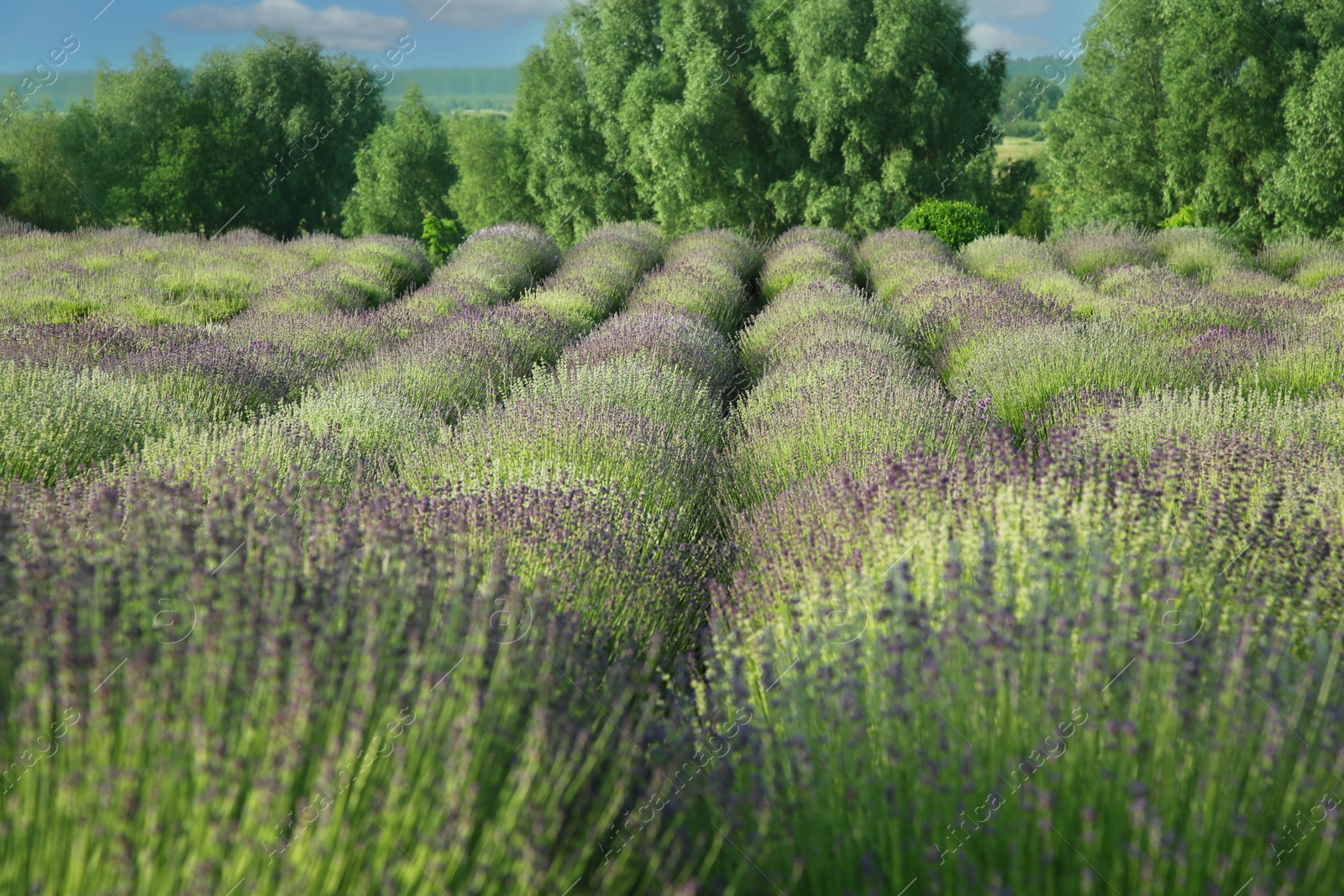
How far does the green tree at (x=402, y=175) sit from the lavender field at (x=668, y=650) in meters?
28.1

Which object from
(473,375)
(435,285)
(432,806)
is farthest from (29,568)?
(435,285)

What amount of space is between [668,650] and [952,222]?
50.7 ft

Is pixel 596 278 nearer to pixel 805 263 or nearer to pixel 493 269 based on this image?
pixel 493 269

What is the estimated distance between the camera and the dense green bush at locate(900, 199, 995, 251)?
54.1ft

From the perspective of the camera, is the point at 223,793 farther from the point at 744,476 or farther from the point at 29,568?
the point at 744,476

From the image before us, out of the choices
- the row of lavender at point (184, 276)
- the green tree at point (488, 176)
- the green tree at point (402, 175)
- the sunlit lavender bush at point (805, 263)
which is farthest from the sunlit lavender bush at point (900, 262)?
the green tree at point (402, 175)

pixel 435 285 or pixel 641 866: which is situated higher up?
pixel 435 285

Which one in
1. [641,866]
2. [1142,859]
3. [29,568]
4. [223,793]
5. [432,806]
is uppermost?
[29,568]

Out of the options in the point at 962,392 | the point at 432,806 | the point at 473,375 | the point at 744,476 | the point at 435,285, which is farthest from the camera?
the point at 435,285

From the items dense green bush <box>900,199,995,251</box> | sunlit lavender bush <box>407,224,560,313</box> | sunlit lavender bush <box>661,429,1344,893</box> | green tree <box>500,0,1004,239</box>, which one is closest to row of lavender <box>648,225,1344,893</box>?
sunlit lavender bush <box>661,429,1344,893</box>

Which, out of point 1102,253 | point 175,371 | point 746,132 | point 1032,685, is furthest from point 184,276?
point 746,132

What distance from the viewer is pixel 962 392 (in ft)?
17.9

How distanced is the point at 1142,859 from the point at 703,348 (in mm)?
5633

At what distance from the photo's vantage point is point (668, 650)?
2967 millimetres
